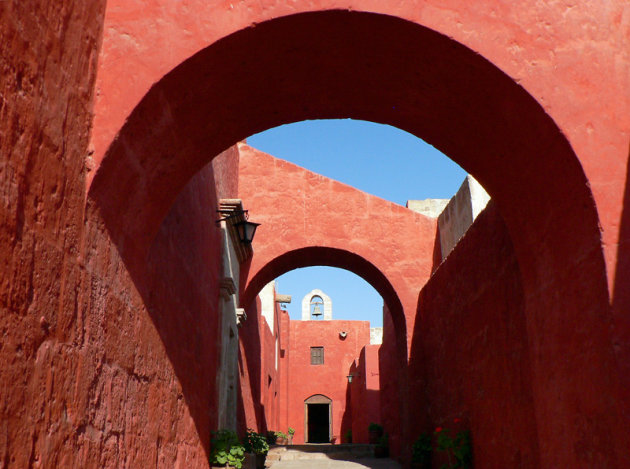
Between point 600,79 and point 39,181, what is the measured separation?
2.95 m

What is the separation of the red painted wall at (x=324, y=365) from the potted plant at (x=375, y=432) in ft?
21.4

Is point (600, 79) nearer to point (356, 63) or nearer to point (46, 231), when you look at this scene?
point (356, 63)

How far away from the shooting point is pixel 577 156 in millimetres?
3480

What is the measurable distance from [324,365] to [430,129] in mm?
18969

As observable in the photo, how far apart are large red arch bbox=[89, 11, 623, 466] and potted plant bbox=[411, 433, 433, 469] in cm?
491

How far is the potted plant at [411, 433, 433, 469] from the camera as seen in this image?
8680 mm

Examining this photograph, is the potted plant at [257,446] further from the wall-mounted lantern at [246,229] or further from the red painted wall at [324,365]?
the red painted wall at [324,365]

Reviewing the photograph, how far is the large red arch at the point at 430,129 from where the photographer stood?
3496 mm

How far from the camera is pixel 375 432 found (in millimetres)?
15562

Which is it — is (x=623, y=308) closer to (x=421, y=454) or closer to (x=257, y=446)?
(x=421, y=454)

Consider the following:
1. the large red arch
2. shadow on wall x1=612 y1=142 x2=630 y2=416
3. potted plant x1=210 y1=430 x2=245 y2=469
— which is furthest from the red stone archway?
shadow on wall x1=612 y1=142 x2=630 y2=416

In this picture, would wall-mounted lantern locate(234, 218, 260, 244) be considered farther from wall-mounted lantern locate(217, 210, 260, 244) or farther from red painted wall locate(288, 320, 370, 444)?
red painted wall locate(288, 320, 370, 444)

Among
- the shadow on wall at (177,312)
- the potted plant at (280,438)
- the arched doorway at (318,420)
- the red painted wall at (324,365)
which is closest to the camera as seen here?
the shadow on wall at (177,312)

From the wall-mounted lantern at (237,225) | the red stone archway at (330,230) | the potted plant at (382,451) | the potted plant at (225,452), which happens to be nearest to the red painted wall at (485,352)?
the red stone archway at (330,230)
